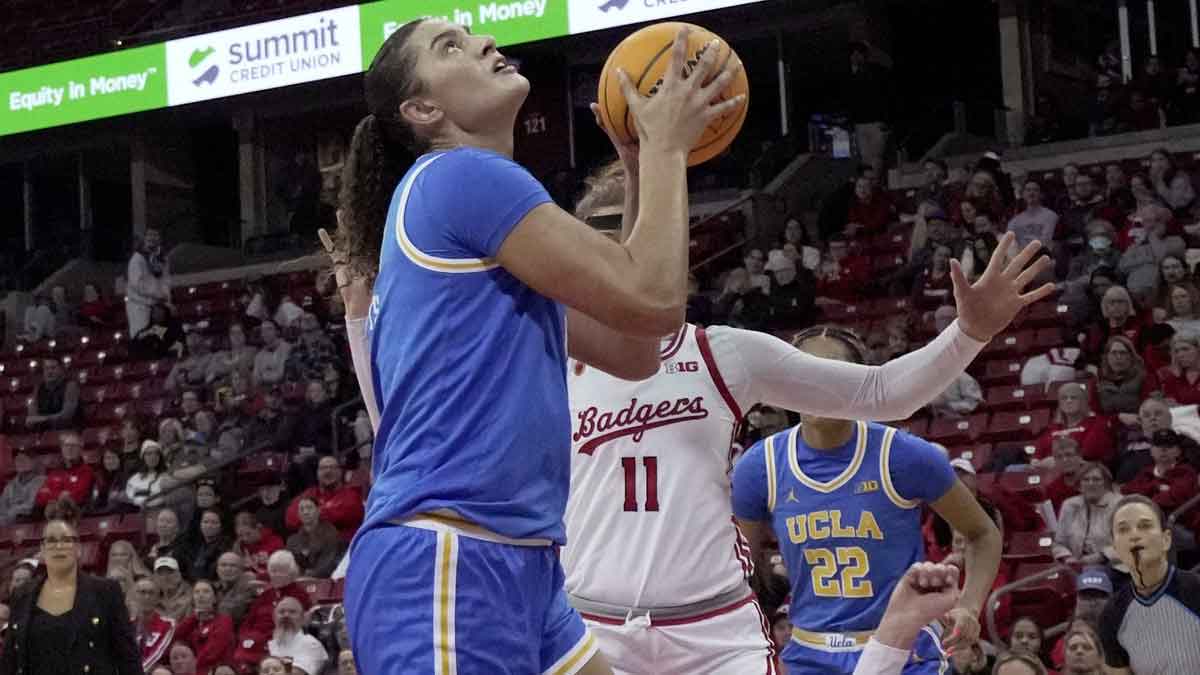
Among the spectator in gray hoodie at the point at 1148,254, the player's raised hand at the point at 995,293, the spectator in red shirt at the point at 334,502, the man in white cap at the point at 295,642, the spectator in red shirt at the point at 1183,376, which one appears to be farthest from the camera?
the spectator in red shirt at the point at 334,502

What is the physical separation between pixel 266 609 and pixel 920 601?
8.88 metres

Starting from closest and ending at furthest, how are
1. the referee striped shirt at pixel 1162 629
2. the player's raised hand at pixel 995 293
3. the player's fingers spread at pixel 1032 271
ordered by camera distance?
the player's fingers spread at pixel 1032 271 < the player's raised hand at pixel 995 293 < the referee striped shirt at pixel 1162 629

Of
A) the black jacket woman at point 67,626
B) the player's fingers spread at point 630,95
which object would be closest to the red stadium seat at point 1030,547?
the black jacket woman at point 67,626

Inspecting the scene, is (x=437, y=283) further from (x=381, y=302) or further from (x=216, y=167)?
(x=216, y=167)

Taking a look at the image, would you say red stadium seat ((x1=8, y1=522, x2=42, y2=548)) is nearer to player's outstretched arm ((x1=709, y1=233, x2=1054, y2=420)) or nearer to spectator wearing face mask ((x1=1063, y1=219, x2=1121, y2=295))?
spectator wearing face mask ((x1=1063, y1=219, x2=1121, y2=295))

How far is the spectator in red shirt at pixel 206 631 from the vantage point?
437 inches

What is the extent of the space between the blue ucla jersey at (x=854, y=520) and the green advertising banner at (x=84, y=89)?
13022mm

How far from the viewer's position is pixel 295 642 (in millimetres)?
10508

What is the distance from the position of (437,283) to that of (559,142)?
17.8 m

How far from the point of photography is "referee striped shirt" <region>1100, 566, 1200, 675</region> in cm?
694

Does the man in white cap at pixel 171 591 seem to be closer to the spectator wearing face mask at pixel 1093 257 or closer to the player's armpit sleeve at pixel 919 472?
the spectator wearing face mask at pixel 1093 257

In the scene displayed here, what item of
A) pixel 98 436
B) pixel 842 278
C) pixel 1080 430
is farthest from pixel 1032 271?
pixel 98 436

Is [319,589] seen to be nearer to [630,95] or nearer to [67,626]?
[67,626]

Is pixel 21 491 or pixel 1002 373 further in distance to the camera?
pixel 21 491
